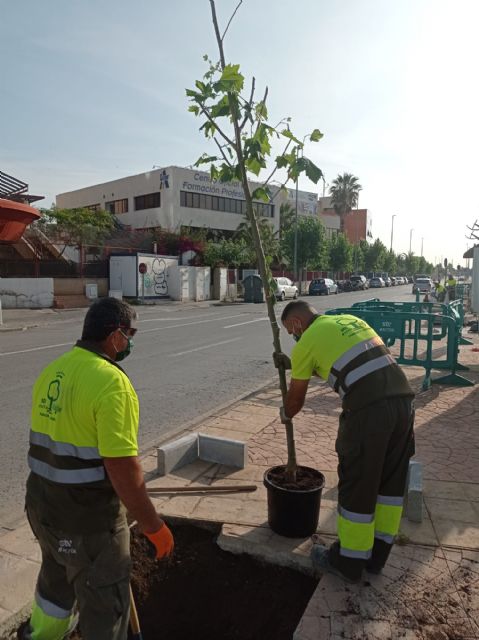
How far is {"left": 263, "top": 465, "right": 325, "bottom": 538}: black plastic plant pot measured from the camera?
121 inches

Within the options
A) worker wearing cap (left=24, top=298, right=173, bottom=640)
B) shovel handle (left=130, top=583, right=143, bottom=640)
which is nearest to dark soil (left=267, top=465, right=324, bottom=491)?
shovel handle (left=130, top=583, right=143, bottom=640)

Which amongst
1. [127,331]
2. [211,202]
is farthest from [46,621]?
[211,202]

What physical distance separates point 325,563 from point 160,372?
6160mm

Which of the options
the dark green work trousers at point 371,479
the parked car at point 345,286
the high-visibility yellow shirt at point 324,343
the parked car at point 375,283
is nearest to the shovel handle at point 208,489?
the dark green work trousers at point 371,479

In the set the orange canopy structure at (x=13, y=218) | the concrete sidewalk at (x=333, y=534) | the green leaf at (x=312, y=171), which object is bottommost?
the concrete sidewalk at (x=333, y=534)

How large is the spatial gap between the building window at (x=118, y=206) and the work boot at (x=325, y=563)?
140ft

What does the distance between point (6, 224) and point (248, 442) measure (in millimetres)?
3124

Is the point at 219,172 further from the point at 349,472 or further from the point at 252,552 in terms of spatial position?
the point at 252,552

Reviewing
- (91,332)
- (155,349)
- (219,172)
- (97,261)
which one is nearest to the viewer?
(91,332)

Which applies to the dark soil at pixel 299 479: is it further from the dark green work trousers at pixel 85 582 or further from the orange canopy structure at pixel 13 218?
the orange canopy structure at pixel 13 218

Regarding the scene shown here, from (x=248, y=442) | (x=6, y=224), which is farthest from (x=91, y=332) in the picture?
(x=248, y=442)

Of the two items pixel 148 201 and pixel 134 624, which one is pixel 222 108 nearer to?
pixel 134 624

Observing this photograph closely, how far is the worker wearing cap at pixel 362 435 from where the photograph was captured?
2.63 metres

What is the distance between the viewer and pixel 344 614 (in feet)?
7.95
